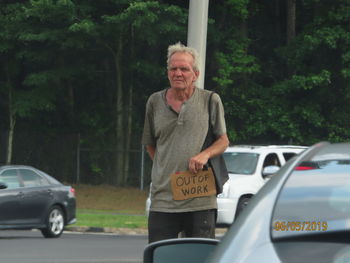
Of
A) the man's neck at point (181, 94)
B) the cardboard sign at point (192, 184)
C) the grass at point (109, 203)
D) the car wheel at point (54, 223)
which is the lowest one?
the grass at point (109, 203)

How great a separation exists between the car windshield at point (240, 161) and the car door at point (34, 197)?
3634 mm

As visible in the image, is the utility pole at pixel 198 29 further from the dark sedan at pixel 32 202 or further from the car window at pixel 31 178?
the car window at pixel 31 178

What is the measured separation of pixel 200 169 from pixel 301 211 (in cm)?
414

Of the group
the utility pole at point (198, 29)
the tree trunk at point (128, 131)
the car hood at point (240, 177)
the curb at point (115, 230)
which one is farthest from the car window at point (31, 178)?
the tree trunk at point (128, 131)

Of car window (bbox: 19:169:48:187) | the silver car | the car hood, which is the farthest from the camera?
the car hood

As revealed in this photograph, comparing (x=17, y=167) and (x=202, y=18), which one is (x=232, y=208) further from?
(x=202, y=18)

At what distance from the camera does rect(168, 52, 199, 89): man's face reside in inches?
272

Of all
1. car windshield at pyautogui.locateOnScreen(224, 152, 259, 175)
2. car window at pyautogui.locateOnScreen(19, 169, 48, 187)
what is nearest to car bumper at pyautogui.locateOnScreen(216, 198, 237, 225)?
car windshield at pyautogui.locateOnScreen(224, 152, 259, 175)

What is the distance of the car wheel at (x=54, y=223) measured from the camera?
68.6ft

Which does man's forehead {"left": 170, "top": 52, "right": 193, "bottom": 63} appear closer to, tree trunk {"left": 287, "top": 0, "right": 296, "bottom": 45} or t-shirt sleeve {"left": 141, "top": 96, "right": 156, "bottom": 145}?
t-shirt sleeve {"left": 141, "top": 96, "right": 156, "bottom": 145}

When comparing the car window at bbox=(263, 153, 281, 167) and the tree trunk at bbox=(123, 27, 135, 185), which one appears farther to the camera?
the tree trunk at bbox=(123, 27, 135, 185)

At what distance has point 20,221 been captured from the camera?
67.0 ft

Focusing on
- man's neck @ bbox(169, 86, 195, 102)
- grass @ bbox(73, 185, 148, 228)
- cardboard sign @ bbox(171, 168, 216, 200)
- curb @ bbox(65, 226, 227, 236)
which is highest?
man's neck @ bbox(169, 86, 195, 102)

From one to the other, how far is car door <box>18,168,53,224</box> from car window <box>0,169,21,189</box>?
14 cm
